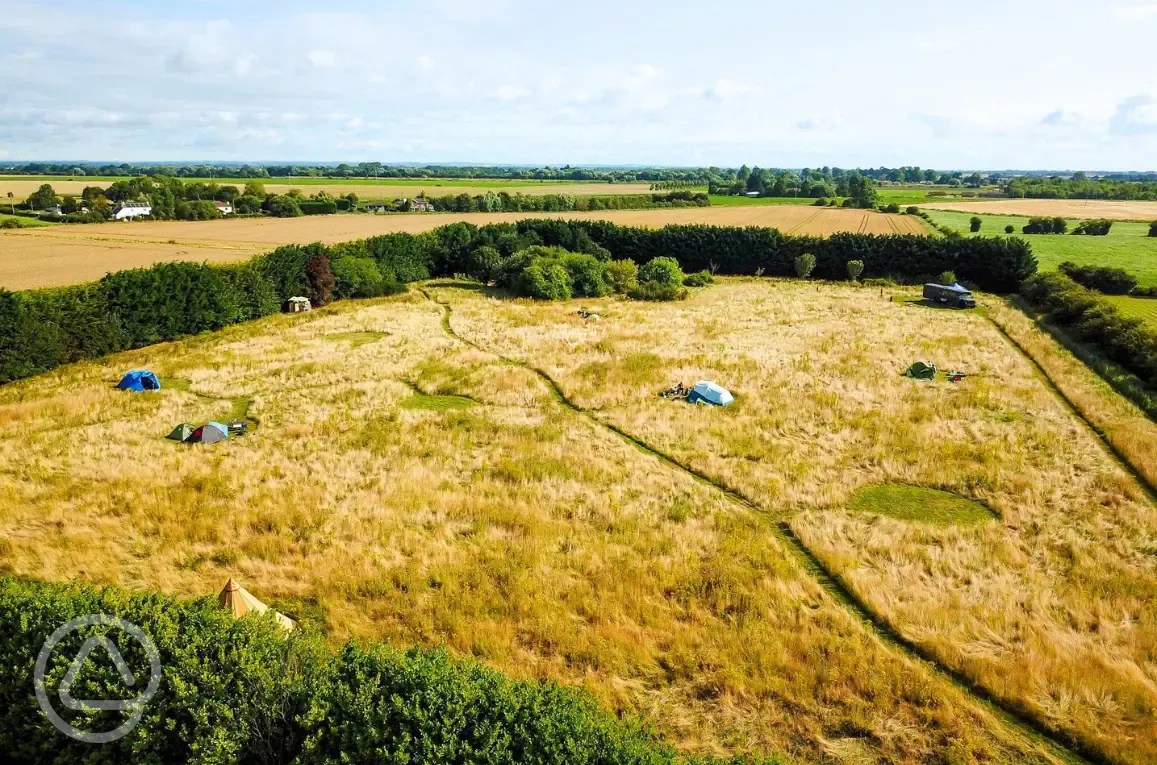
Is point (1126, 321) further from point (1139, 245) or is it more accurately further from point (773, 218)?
point (773, 218)

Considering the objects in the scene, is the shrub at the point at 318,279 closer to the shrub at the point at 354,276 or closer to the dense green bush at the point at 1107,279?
the shrub at the point at 354,276

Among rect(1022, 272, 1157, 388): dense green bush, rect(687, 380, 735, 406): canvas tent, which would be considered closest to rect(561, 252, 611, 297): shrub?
rect(687, 380, 735, 406): canvas tent

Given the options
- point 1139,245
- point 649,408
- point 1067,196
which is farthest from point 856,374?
point 1067,196

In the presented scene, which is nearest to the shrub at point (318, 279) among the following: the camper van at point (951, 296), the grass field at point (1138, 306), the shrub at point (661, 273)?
the shrub at point (661, 273)

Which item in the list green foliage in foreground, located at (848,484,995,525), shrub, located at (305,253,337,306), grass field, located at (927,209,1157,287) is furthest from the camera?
grass field, located at (927,209,1157,287)

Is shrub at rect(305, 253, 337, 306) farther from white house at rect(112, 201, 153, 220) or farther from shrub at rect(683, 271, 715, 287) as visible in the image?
white house at rect(112, 201, 153, 220)

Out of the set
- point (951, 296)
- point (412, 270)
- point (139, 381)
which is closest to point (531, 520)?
point (139, 381)
